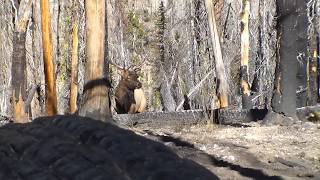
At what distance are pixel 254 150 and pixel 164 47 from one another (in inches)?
1060

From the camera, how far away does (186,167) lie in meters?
1.44

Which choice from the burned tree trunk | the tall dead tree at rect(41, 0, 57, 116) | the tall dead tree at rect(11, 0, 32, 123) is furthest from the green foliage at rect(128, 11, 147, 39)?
the burned tree trunk

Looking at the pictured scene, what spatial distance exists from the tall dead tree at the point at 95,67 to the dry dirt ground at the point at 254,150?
162cm

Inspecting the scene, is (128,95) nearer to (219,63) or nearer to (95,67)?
(219,63)

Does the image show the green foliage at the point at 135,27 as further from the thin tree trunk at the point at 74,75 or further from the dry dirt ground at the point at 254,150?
the dry dirt ground at the point at 254,150

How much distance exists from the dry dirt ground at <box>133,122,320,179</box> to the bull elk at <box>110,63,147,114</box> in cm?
627

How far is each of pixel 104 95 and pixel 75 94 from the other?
13.2 meters

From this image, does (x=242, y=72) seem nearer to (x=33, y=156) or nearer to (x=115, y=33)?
(x=115, y=33)

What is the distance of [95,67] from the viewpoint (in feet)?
32.1

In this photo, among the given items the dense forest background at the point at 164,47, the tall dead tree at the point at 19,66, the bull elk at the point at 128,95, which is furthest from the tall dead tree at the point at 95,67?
the tall dead tree at the point at 19,66

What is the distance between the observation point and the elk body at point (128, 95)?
569 inches

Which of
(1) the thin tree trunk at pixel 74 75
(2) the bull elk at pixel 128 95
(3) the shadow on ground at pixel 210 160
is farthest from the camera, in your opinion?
(1) the thin tree trunk at pixel 74 75

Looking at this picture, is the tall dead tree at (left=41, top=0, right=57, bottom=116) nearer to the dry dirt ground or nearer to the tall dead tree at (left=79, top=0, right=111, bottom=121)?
the tall dead tree at (left=79, top=0, right=111, bottom=121)

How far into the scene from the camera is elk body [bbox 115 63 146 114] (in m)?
14.4
